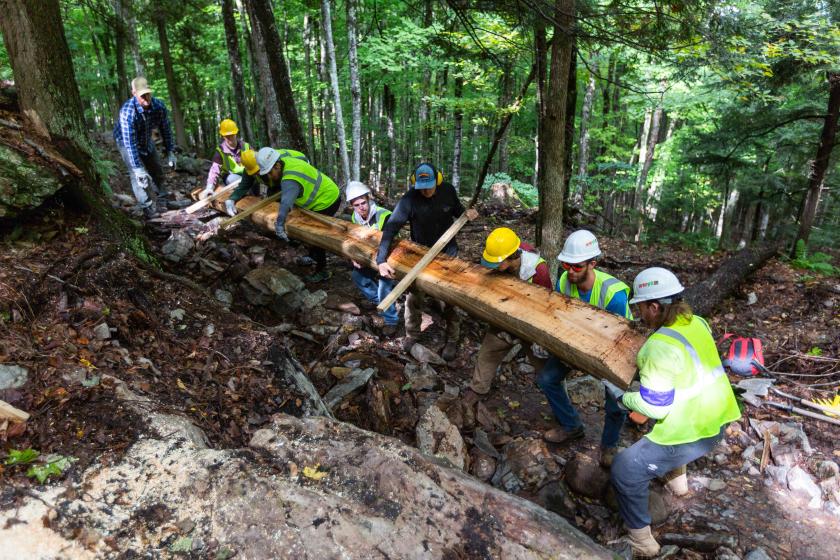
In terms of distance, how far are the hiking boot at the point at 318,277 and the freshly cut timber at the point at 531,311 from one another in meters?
1.52

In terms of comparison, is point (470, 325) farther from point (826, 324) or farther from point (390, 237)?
point (826, 324)

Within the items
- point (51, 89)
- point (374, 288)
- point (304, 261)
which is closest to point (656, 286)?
point (374, 288)

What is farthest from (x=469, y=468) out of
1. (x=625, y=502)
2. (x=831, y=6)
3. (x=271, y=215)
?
(x=831, y=6)

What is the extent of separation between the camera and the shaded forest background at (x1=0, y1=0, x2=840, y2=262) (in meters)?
4.94

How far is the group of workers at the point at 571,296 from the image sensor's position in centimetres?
288

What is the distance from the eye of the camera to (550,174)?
16.3 feet

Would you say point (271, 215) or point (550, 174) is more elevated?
point (550, 174)

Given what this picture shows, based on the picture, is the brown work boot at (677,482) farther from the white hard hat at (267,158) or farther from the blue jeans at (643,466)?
the white hard hat at (267,158)

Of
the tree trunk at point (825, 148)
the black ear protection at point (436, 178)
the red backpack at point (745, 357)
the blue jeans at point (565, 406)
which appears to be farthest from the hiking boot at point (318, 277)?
the tree trunk at point (825, 148)

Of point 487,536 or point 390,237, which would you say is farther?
point 390,237

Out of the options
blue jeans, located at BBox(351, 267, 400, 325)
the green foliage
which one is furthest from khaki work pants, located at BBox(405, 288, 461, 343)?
the green foliage

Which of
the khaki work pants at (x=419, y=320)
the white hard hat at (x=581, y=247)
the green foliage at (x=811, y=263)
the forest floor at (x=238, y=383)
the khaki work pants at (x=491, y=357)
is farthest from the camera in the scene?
the green foliage at (x=811, y=263)

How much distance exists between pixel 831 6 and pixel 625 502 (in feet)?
35.2

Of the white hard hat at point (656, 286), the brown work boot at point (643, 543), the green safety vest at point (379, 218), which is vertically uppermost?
the white hard hat at point (656, 286)
